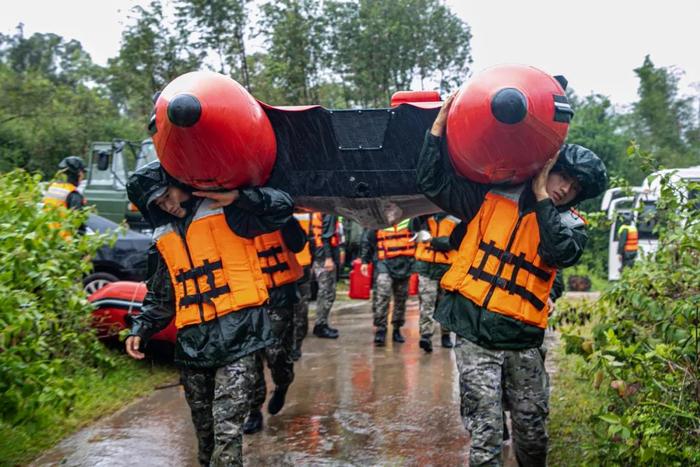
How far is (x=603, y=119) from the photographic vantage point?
23875 mm

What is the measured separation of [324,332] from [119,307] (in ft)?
11.1

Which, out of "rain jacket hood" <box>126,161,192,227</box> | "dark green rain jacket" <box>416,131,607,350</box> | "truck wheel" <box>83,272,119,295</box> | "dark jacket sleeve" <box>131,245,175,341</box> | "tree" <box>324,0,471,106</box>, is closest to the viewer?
"dark green rain jacket" <box>416,131,607,350</box>

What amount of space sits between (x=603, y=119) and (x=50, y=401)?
2257 centimetres

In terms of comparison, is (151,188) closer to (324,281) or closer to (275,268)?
(275,268)

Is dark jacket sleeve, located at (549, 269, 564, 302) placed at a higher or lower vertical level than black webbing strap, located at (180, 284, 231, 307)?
lower

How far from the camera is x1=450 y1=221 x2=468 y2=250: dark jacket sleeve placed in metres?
3.93

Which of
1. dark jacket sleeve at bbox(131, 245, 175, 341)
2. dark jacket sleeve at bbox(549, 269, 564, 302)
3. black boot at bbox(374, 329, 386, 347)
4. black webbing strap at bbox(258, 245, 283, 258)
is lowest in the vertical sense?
black boot at bbox(374, 329, 386, 347)

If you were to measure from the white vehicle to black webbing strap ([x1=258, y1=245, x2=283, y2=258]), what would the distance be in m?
2.36

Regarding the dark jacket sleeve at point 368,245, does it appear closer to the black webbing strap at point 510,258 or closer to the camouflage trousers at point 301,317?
the camouflage trousers at point 301,317

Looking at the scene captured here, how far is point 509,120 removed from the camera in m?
3.19

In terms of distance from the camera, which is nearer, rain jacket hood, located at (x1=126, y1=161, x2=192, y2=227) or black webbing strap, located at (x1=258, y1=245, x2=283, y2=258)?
rain jacket hood, located at (x1=126, y1=161, x2=192, y2=227)

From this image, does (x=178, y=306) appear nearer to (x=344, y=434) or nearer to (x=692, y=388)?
(x=344, y=434)

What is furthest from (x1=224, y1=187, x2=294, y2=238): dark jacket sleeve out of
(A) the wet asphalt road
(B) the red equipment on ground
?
(B) the red equipment on ground

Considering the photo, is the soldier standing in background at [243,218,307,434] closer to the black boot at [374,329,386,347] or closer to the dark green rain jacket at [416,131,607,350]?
the dark green rain jacket at [416,131,607,350]
